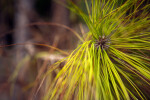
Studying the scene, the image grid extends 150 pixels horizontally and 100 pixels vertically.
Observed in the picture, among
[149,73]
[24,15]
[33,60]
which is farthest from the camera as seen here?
[24,15]

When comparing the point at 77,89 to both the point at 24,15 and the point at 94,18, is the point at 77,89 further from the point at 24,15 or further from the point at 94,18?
the point at 24,15

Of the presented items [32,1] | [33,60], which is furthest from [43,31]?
[33,60]

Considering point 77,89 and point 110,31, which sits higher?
point 110,31

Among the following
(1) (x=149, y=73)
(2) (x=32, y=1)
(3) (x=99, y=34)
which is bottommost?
(1) (x=149, y=73)

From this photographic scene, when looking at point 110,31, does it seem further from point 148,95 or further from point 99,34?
point 148,95

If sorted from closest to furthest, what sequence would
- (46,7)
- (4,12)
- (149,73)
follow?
(149,73)
(4,12)
(46,7)

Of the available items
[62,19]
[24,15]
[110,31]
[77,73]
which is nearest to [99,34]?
[110,31]

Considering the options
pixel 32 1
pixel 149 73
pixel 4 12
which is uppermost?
pixel 4 12

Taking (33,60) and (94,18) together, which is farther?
(33,60)

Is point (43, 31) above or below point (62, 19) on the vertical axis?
below
